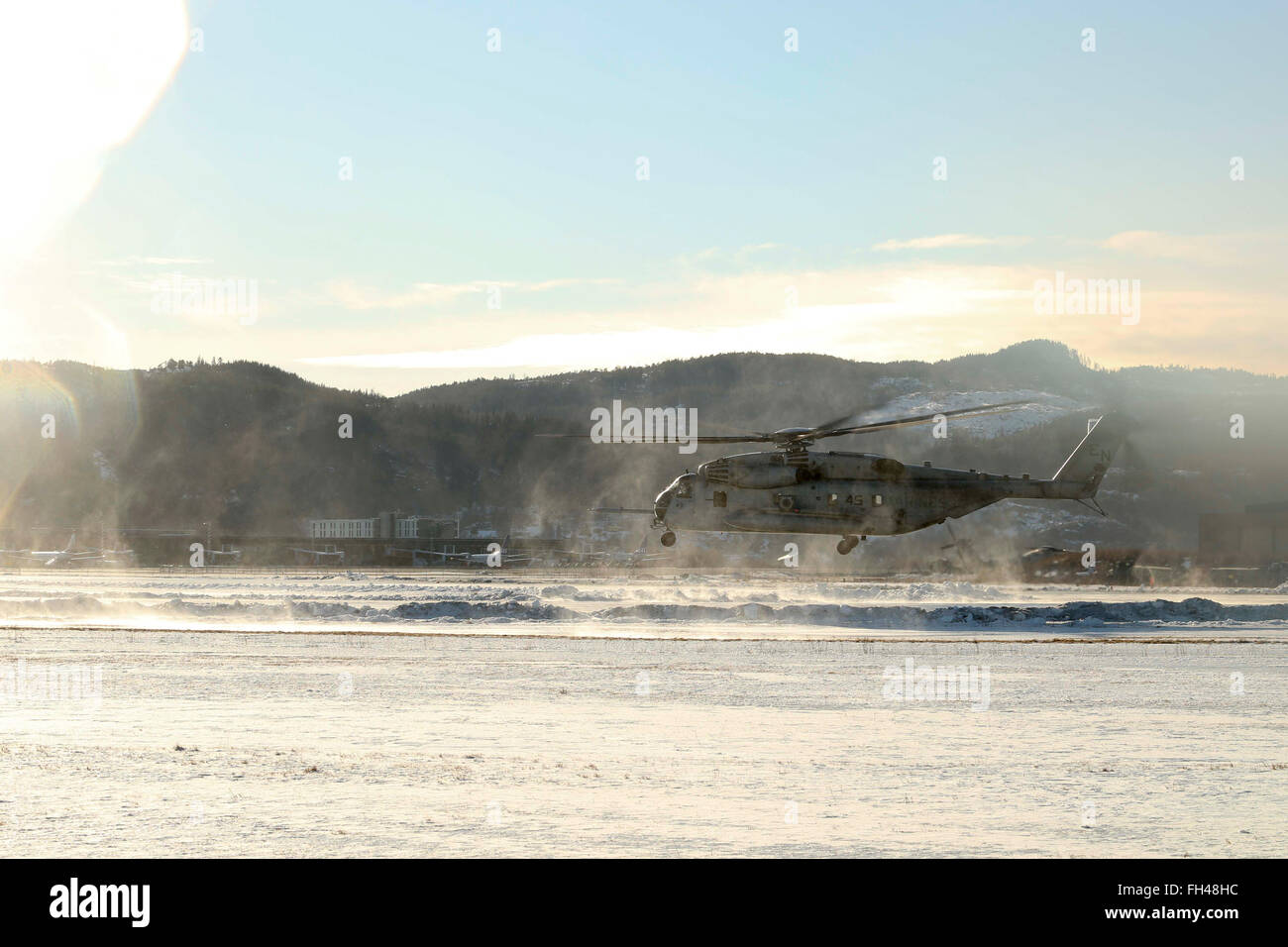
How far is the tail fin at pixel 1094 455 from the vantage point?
42406mm

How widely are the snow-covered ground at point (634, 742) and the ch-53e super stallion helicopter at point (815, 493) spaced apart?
4.79m

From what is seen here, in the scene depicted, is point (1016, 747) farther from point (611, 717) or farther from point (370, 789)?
point (370, 789)

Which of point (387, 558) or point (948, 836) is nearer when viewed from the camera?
point (948, 836)

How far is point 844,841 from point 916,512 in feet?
94.0

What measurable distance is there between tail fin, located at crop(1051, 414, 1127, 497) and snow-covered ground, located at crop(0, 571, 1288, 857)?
12129 mm

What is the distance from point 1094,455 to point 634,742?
112ft

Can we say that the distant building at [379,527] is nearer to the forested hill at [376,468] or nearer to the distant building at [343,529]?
the distant building at [343,529]

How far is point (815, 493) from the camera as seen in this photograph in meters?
36.0

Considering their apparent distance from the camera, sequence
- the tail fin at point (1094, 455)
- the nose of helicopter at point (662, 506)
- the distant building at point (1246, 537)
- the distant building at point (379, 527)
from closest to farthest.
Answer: the nose of helicopter at point (662, 506)
the tail fin at point (1094, 455)
the distant building at point (1246, 537)
the distant building at point (379, 527)

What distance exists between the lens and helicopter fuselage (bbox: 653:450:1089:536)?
35969mm

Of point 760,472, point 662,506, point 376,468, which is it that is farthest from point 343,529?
point 760,472

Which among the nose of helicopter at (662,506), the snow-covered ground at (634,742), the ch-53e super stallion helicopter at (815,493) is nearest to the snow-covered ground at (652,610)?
the snow-covered ground at (634,742)
